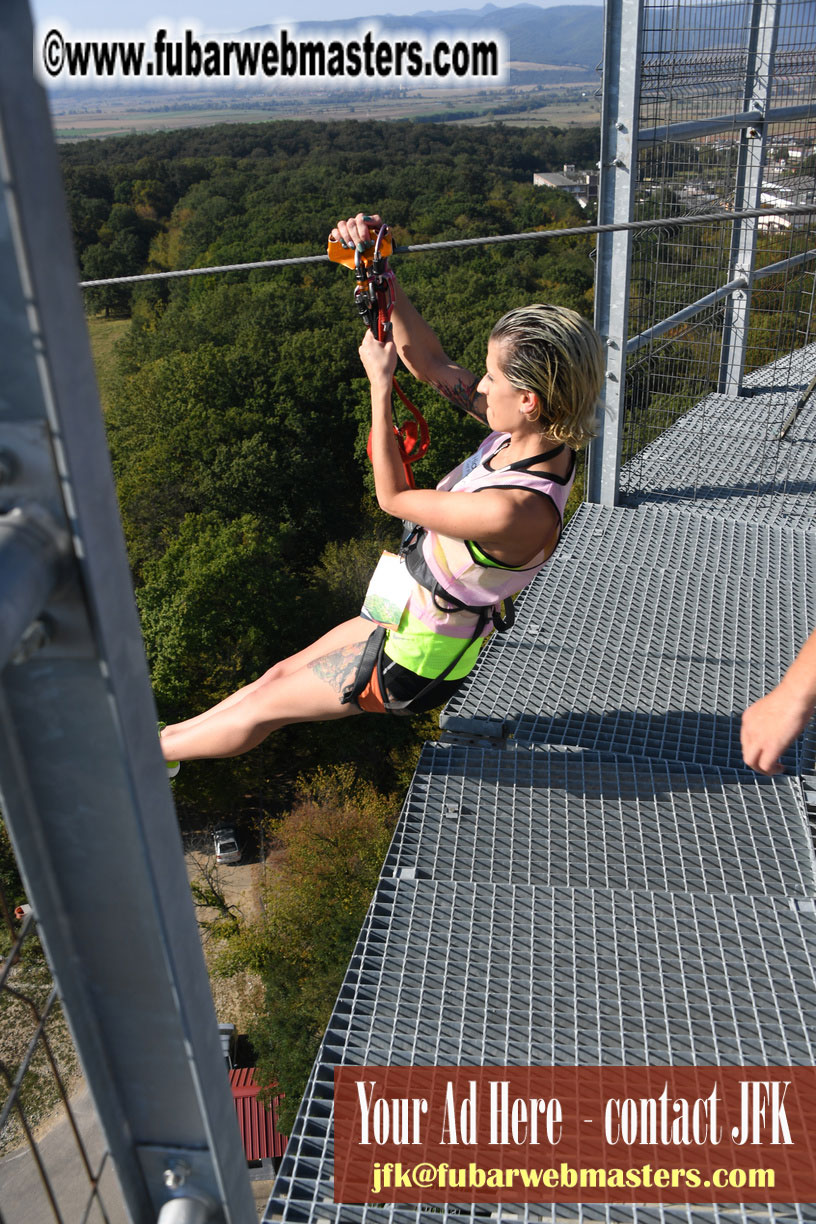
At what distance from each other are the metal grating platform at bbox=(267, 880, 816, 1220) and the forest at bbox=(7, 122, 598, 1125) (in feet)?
36.6

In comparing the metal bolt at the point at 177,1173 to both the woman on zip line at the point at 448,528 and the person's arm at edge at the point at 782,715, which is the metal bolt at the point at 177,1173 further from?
the woman on zip line at the point at 448,528

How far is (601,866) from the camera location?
3.77 metres

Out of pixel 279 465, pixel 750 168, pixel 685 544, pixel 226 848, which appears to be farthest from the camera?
pixel 279 465

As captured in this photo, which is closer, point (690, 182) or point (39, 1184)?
point (690, 182)

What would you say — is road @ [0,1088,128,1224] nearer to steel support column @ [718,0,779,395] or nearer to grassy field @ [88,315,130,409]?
steel support column @ [718,0,779,395]

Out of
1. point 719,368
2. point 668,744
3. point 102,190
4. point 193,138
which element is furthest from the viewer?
point 193,138

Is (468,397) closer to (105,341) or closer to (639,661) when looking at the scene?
(639,661)

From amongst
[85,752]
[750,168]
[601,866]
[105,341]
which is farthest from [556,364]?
[105,341]

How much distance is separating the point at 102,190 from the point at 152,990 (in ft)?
200

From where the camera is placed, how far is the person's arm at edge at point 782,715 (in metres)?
2.06

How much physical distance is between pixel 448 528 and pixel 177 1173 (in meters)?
2.05

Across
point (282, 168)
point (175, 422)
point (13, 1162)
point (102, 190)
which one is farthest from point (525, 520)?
point (282, 168)

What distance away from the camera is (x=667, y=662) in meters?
5.00

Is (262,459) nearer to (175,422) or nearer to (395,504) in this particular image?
(175,422)
